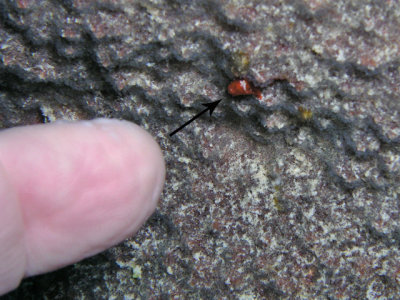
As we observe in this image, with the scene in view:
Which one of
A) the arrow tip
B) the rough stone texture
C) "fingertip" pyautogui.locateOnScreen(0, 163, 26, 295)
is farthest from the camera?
the arrow tip

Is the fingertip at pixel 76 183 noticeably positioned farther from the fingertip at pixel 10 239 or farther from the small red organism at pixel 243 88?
the small red organism at pixel 243 88

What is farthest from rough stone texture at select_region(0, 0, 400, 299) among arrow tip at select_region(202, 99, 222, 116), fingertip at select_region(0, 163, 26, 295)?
fingertip at select_region(0, 163, 26, 295)

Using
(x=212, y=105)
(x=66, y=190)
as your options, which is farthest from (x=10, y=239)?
(x=212, y=105)

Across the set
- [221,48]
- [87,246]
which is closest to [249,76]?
[221,48]

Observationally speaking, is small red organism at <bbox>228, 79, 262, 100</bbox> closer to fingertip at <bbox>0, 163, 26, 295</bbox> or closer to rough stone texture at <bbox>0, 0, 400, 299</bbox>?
rough stone texture at <bbox>0, 0, 400, 299</bbox>

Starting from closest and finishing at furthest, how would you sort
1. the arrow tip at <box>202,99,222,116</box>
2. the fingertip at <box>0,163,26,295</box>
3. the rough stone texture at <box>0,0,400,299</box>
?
the fingertip at <box>0,163,26,295</box> < the rough stone texture at <box>0,0,400,299</box> < the arrow tip at <box>202,99,222,116</box>

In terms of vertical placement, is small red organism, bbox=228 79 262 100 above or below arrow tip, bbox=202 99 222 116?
above

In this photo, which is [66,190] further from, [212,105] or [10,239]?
[212,105]
